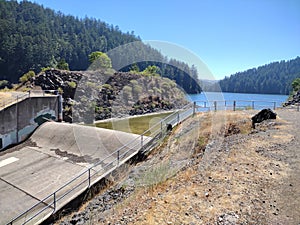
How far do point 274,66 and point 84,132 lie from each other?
198m

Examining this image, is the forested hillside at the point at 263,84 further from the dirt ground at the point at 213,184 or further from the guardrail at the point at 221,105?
the dirt ground at the point at 213,184

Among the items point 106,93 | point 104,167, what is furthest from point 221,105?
point 106,93

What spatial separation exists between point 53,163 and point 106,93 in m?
28.8

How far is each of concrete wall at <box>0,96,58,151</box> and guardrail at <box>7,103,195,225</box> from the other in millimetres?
8449

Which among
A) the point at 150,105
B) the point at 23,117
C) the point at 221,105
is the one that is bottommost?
the point at 23,117

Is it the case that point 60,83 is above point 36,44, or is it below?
below

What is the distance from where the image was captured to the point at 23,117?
55.3ft

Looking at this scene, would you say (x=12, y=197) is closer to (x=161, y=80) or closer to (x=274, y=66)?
(x=161, y=80)

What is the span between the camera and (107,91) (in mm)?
41125

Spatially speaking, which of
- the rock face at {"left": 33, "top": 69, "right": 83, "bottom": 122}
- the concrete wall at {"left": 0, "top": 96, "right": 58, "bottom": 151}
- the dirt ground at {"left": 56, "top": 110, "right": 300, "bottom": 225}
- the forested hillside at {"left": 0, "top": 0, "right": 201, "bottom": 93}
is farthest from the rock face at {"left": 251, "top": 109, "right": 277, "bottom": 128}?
the forested hillside at {"left": 0, "top": 0, "right": 201, "bottom": 93}

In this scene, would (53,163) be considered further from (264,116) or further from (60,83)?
(60,83)

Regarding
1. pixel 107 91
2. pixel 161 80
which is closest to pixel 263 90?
pixel 161 80

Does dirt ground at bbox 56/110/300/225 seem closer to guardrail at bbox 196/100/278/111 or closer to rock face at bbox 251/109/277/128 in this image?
rock face at bbox 251/109/277/128

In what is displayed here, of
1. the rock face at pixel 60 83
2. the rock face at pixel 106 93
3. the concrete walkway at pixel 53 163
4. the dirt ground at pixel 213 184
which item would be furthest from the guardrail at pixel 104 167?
the rock face at pixel 60 83
